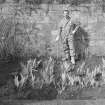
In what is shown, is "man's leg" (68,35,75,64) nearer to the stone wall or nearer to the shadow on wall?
the shadow on wall

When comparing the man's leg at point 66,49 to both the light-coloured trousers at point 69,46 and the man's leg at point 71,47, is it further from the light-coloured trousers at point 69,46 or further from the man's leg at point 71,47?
the man's leg at point 71,47

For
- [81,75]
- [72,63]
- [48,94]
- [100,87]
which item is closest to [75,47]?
[72,63]

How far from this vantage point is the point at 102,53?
8602 mm

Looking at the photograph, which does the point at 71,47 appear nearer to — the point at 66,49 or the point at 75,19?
the point at 66,49

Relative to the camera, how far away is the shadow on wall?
8.41 meters

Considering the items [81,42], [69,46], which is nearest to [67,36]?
[69,46]

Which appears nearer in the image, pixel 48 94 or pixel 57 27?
pixel 48 94

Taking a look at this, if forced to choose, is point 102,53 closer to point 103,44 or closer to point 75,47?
point 103,44

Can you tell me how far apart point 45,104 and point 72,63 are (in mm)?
2961

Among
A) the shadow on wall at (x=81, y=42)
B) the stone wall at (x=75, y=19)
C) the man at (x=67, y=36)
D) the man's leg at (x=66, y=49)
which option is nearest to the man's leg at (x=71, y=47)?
the man at (x=67, y=36)

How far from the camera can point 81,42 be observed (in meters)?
8.49

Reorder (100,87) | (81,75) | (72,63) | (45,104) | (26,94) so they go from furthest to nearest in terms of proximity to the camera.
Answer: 1. (72,63)
2. (81,75)
3. (100,87)
4. (26,94)
5. (45,104)

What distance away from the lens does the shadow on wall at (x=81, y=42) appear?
331 inches

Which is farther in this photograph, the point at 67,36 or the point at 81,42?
the point at 81,42
